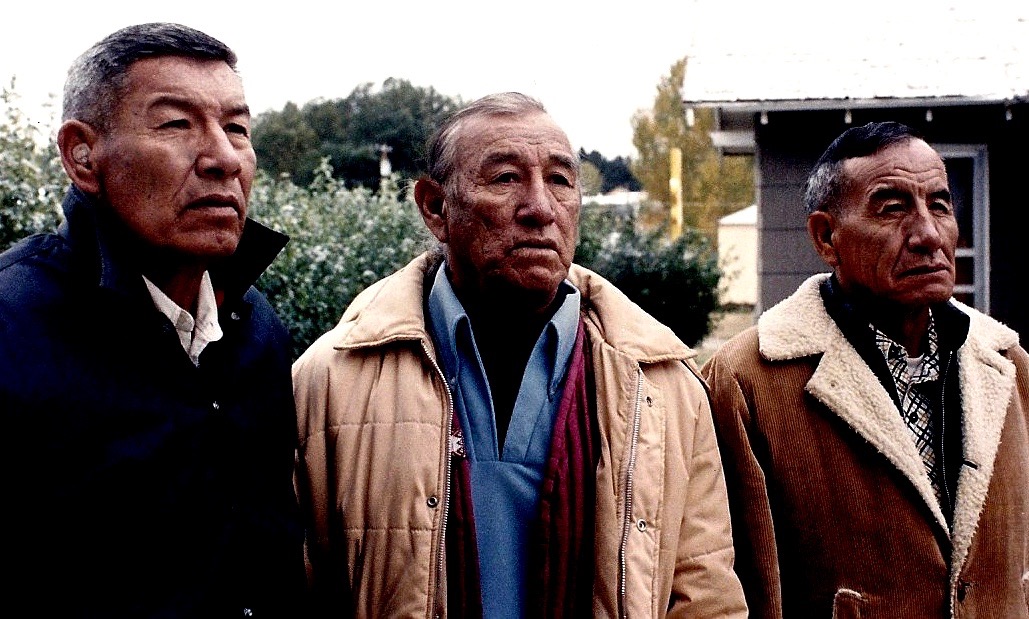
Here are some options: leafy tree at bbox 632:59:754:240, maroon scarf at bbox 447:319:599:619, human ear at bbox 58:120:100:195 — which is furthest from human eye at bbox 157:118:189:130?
leafy tree at bbox 632:59:754:240

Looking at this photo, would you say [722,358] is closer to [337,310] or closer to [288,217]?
[337,310]

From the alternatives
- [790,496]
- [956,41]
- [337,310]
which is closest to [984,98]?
[956,41]

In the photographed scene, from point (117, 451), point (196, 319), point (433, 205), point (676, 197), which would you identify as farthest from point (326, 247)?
point (676, 197)

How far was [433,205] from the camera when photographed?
8.41 feet

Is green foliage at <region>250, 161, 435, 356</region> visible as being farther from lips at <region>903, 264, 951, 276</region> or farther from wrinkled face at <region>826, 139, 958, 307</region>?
lips at <region>903, 264, 951, 276</region>

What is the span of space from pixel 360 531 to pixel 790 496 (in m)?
1.11

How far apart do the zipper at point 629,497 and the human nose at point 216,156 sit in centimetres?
101

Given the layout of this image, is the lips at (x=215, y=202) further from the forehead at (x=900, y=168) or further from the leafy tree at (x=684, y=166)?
the leafy tree at (x=684, y=166)

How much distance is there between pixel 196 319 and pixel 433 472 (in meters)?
0.59

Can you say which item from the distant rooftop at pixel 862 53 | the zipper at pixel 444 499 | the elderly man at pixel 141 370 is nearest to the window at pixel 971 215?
the distant rooftop at pixel 862 53

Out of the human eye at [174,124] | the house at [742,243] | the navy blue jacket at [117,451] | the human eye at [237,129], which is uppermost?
the human eye at [174,124]

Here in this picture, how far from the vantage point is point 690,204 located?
85.3 ft

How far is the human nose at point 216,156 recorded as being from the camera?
6.21ft

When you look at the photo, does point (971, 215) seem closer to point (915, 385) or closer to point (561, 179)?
point (915, 385)
